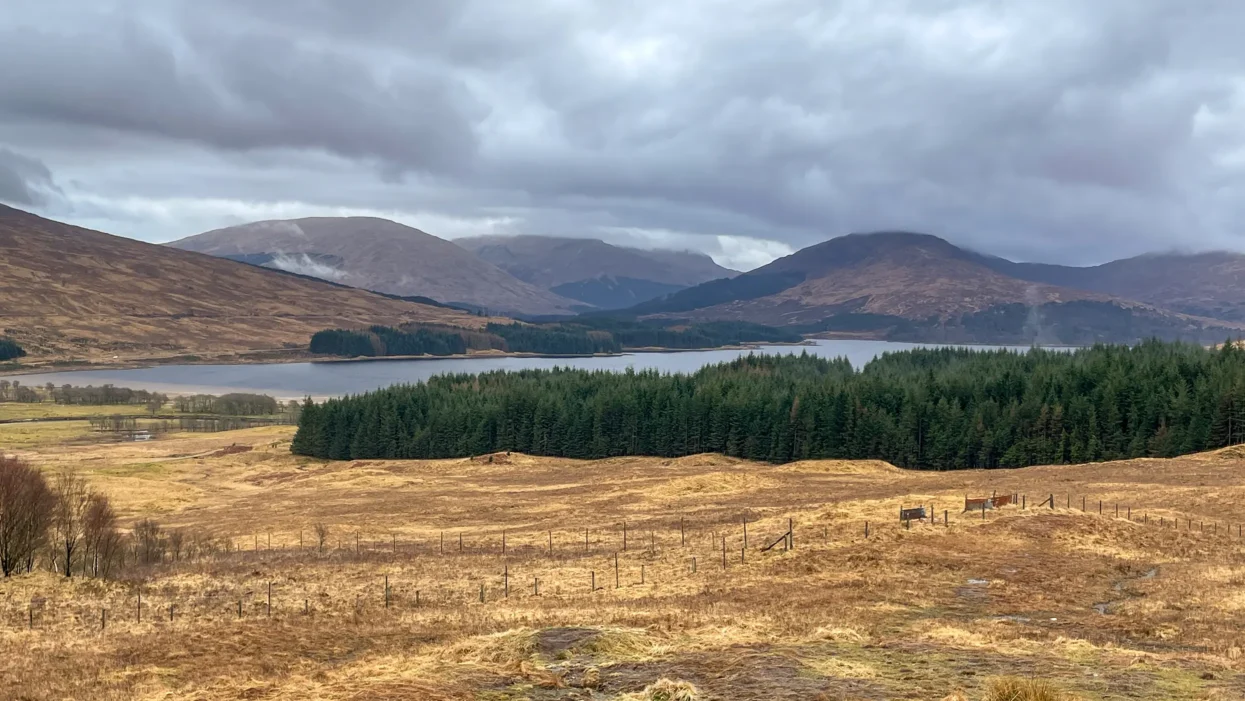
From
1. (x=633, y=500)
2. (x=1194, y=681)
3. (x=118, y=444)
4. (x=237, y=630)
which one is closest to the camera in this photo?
(x=1194, y=681)

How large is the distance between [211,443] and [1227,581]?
15691 centimetres

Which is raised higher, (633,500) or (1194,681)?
(1194,681)

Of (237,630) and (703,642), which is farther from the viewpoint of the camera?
(237,630)

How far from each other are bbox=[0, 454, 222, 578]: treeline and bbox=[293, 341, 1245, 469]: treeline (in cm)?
8331

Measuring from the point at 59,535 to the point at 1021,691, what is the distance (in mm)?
52567

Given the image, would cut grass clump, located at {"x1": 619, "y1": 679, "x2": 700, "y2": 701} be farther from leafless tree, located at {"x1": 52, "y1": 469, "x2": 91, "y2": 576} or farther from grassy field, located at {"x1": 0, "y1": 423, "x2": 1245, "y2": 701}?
leafless tree, located at {"x1": 52, "y1": 469, "x2": 91, "y2": 576}

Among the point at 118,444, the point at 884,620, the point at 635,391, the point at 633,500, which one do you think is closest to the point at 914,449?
the point at 635,391

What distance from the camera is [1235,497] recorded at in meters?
56.5

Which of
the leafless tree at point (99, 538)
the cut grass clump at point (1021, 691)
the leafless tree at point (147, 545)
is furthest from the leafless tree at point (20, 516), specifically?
the cut grass clump at point (1021, 691)

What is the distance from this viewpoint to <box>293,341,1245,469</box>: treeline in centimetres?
10694

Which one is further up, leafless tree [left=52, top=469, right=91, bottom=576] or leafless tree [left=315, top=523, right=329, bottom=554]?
leafless tree [left=52, top=469, right=91, bottom=576]

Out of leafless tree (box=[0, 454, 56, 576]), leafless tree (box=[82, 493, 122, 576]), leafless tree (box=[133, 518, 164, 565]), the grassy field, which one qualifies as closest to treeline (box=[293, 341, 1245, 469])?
the grassy field

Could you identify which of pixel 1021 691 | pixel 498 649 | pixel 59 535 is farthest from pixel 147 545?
pixel 1021 691

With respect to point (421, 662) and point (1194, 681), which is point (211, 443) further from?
point (1194, 681)
